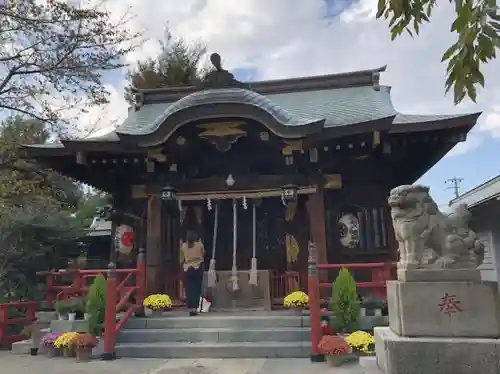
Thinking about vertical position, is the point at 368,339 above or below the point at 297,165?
below

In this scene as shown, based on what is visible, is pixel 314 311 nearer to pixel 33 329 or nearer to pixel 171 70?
pixel 33 329

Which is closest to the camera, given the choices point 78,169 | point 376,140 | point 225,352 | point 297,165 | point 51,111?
point 225,352

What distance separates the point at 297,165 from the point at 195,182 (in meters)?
2.20

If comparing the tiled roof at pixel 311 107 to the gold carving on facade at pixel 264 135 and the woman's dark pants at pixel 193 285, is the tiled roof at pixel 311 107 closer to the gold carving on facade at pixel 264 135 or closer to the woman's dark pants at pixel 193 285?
the gold carving on facade at pixel 264 135

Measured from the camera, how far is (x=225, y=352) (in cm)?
Result: 655

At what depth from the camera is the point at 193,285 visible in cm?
816

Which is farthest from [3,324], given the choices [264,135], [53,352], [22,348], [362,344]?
[362,344]

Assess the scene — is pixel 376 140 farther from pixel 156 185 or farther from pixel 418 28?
pixel 418 28

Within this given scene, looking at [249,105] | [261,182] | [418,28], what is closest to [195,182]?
[261,182]

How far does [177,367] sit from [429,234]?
A: 3.89m

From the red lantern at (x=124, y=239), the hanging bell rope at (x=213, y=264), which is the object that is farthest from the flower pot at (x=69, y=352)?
the red lantern at (x=124, y=239)

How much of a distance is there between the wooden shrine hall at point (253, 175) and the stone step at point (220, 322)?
113 cm

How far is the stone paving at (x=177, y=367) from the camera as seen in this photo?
5664 mm

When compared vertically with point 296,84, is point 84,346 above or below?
below
